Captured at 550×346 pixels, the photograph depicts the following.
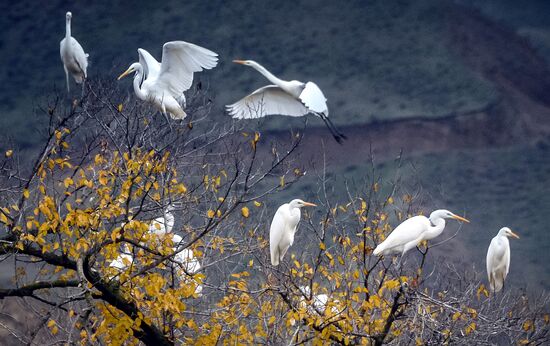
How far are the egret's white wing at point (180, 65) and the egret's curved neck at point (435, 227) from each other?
11.5 feet

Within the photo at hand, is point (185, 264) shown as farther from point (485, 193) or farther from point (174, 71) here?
point (485, 193)

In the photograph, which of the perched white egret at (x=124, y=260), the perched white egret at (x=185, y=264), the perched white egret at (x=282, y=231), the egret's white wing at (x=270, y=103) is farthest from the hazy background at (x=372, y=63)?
the perched white egret at (x=124, y=260)

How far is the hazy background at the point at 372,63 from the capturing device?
17484mm

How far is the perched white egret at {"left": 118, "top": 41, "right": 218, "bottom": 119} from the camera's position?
36.5 feet

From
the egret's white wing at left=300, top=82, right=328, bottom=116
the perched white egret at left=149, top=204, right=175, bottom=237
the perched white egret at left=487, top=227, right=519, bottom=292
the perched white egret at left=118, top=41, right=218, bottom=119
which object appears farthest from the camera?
the egret's white wing at left=300, top=82, right=328, bottom=116

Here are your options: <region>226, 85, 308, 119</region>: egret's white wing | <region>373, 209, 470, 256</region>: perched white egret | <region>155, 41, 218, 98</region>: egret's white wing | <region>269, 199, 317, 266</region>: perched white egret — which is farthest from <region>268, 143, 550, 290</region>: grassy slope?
<region>373, 209, 470, 256</region>: perched white egret

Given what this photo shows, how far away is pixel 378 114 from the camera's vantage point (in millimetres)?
17859

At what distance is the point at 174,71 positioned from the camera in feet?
37.5

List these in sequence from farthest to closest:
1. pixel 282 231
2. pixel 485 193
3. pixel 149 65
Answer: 1. pixel 485 193
2. pixel 149 65
3. pixel 282 231

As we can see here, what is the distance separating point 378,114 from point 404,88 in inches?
24.7

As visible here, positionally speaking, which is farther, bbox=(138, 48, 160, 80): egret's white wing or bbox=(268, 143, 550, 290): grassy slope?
bbox=(268, 143, 550, 290): grassy slope

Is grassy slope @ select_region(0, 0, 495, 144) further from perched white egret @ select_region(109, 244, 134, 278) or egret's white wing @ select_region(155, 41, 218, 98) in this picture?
perched white egret @ select_region(109, 244, 134, 278)

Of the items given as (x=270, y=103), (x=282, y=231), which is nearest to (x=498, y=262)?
(x=282, y=231)

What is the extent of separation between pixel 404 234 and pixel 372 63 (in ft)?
32.6
